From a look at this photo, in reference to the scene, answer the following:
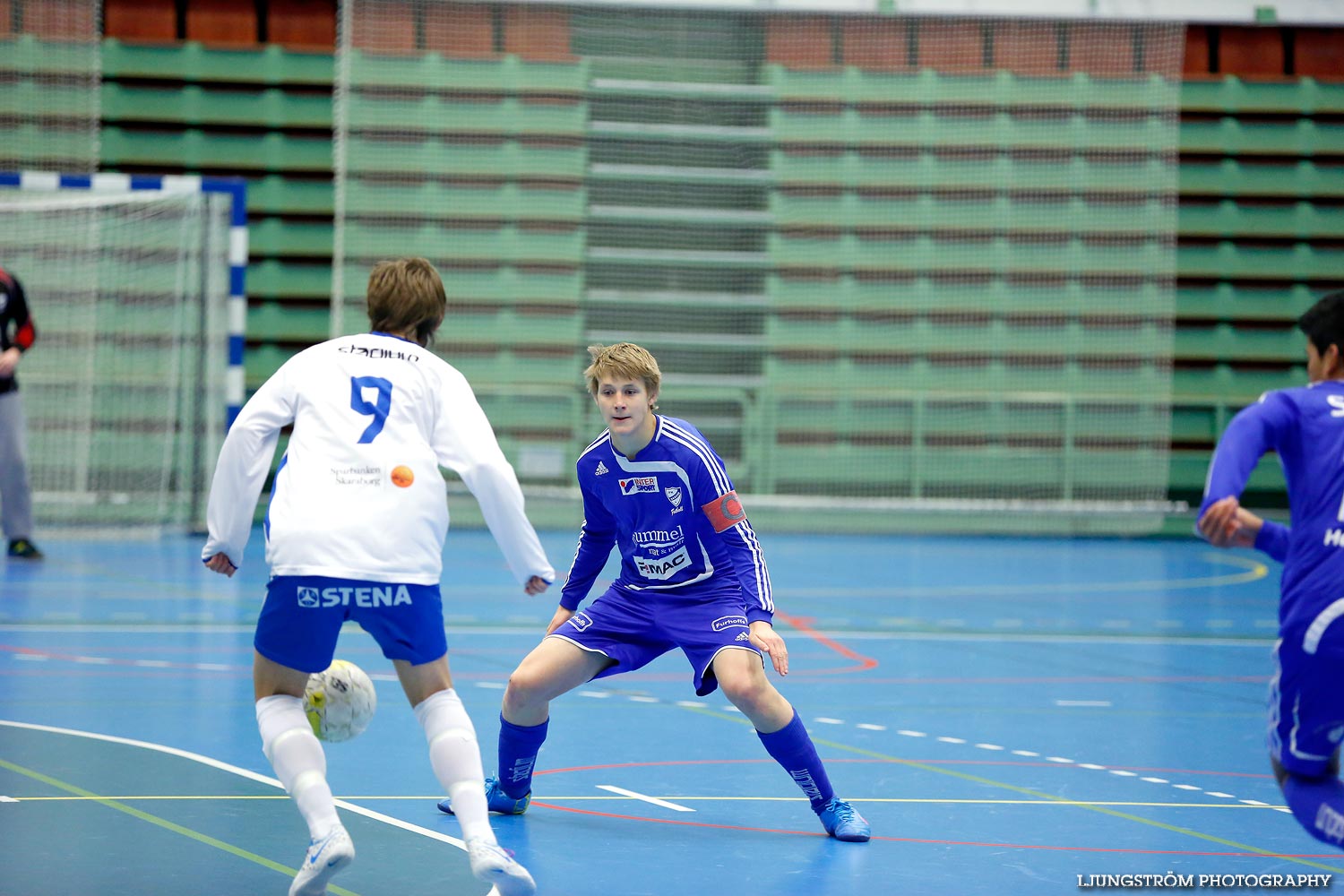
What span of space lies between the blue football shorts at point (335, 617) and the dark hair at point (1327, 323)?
6.30 ft

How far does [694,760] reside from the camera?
500cm

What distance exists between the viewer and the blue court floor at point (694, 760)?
3.67 m

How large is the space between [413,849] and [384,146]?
1228cm

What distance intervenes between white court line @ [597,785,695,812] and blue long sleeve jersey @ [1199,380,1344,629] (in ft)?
6.36

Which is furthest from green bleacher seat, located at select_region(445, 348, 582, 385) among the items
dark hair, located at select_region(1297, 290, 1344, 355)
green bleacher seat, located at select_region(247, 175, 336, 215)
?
dark hair, located at select_region(1297, 290, 1344, 355)

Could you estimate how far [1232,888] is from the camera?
3.50 m

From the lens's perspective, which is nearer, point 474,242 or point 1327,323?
point 1327,323

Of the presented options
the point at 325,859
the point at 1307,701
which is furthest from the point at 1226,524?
the point at 325,859

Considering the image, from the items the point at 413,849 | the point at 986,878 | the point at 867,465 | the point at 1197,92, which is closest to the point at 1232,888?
the point at 986,878

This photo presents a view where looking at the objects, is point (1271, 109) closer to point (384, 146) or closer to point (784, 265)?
point (784, 265)

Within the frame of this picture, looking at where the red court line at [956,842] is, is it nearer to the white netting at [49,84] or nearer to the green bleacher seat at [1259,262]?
the white netting at [49,84]

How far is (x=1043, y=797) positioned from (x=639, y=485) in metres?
1.63

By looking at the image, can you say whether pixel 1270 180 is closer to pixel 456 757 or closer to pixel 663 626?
pixel 663 626

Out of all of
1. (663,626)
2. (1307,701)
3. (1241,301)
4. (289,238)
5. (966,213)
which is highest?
(966,213)
